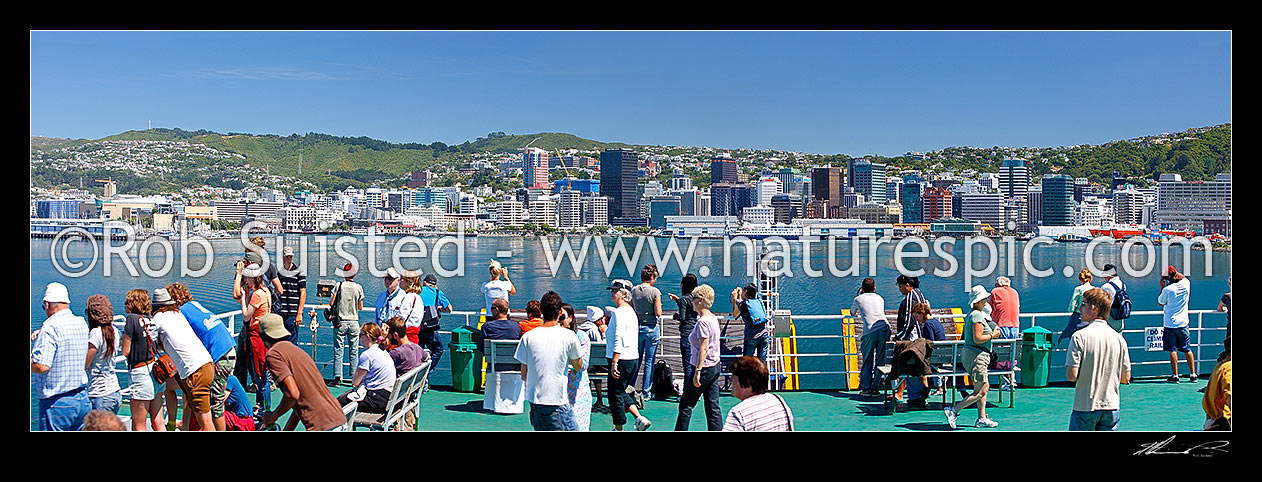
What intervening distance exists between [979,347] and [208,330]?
4.41 metres

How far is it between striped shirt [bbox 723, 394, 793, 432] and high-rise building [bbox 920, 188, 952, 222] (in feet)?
385

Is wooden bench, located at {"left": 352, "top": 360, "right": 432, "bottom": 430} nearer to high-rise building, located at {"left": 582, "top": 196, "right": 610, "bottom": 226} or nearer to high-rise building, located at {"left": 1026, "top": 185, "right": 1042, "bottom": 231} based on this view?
high-rise building, located at {"left": 582, "top": 196, "right": 610, "bottom": 226}

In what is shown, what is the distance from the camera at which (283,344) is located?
12.3ft

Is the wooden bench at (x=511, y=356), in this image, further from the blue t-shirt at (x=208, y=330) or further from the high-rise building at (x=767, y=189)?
the high-rise building at (x=767, y=189)

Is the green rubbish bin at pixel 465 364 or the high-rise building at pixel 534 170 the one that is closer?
the green rubbish bin at pixel 465 364

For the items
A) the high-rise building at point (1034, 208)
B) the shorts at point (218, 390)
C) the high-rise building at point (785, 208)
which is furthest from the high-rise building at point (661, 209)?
the shorts at point (218, 390)

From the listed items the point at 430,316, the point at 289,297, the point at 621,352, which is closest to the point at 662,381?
the point at 621,352

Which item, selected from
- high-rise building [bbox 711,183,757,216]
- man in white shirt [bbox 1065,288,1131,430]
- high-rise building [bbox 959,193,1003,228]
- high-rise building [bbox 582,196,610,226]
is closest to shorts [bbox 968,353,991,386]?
man in white shirt [bbox 1065,288,1131,430]

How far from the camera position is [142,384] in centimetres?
401

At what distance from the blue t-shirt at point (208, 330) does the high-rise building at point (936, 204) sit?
117277mm

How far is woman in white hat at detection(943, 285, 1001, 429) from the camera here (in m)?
5.08

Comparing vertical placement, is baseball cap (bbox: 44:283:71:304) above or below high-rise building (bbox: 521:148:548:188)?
below

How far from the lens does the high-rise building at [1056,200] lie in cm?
10631
